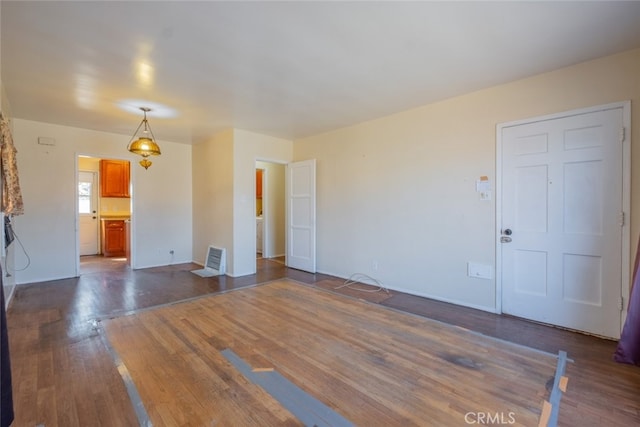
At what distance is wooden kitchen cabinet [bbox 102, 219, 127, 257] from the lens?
729 cm

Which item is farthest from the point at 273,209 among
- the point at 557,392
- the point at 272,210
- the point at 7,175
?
the point at 557,392

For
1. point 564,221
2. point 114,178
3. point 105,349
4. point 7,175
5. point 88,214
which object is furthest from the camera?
point 88,214

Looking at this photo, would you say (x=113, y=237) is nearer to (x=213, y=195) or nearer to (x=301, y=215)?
(x=213, y=195)

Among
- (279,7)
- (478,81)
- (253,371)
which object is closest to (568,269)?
(478,81)

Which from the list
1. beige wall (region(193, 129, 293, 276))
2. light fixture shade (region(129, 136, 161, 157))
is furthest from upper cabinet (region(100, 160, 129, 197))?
light fixture shade (region(129, 136, 161, 157))

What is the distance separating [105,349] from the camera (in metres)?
2.57

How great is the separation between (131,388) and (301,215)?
3.96 meters

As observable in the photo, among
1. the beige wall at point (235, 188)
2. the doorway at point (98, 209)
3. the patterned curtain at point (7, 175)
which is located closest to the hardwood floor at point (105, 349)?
the beige wall at point (235, 188)

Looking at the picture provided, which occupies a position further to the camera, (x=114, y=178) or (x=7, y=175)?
(x=114, y=178)

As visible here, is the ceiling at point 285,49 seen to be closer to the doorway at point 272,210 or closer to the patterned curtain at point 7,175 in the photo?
the patterned curtain at point 7,175

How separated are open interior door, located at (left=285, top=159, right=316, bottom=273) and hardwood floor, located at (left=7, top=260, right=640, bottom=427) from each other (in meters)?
0.77

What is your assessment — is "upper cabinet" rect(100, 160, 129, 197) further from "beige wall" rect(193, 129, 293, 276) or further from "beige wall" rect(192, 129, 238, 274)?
"beige wall" rect(193, 129, 293, 276)

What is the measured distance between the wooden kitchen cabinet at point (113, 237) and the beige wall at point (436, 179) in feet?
18.6

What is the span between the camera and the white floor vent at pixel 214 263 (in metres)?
5.34
